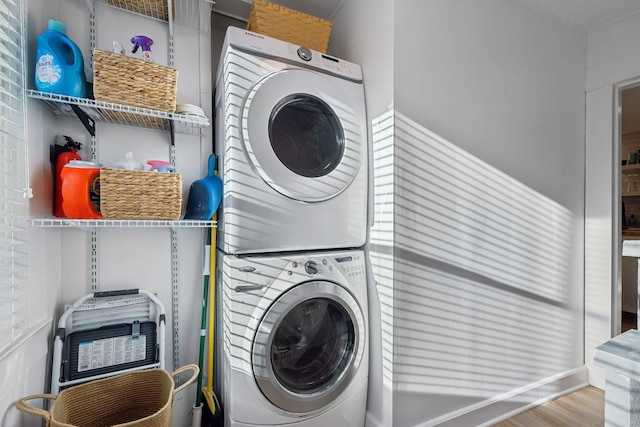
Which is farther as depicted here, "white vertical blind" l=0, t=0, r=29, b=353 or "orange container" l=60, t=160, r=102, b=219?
"orange container" l=60, t=160, r=102, b=219

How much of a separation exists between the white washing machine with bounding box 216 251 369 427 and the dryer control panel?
2.99ft

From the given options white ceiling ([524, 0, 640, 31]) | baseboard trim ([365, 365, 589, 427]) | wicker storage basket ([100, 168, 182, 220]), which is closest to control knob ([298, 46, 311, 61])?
wicker storage basket ([100, 168, 182, 220])

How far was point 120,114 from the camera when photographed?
1330mm

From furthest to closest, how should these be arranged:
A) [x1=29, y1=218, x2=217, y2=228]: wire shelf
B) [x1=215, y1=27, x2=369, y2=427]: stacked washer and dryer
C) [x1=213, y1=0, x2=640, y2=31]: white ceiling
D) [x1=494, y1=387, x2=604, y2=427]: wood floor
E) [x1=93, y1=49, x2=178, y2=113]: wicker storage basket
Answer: [x1=213, y1=0, x2=640, y2=31]: white ceiling → [x1=494, y1=387, x2=604, y2=427]: wood floor → [x1=215, y1=27, x2=369, y2=427]: stacked washer and dryer → [x1=93, y1=49, x2=178, y2=113]: wicker storage basket → [x1=29, y1=218, x2=217, y2=228]: wire shelf

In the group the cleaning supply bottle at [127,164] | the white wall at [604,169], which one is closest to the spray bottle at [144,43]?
the cleaning supply bottle at [127,164]

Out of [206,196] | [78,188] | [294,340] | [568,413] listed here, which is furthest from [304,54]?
[568,413]

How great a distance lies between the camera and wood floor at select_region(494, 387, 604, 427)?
5.61 feet

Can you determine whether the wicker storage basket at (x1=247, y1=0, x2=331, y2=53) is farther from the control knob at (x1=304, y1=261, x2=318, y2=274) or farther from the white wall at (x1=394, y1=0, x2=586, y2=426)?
the control knob at (x1=304, y1=261, x2=318, y2=274)

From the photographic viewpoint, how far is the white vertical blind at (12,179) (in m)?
0.95

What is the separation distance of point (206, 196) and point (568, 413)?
2.43m

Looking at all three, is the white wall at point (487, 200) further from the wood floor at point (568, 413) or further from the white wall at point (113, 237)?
the white wall at point (113, 237)

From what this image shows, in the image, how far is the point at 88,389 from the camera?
46.9 inches

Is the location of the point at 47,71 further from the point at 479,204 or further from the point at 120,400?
the point at 479,204

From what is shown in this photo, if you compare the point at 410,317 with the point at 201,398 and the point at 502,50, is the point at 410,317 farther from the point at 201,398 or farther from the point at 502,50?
the point at 502,50
